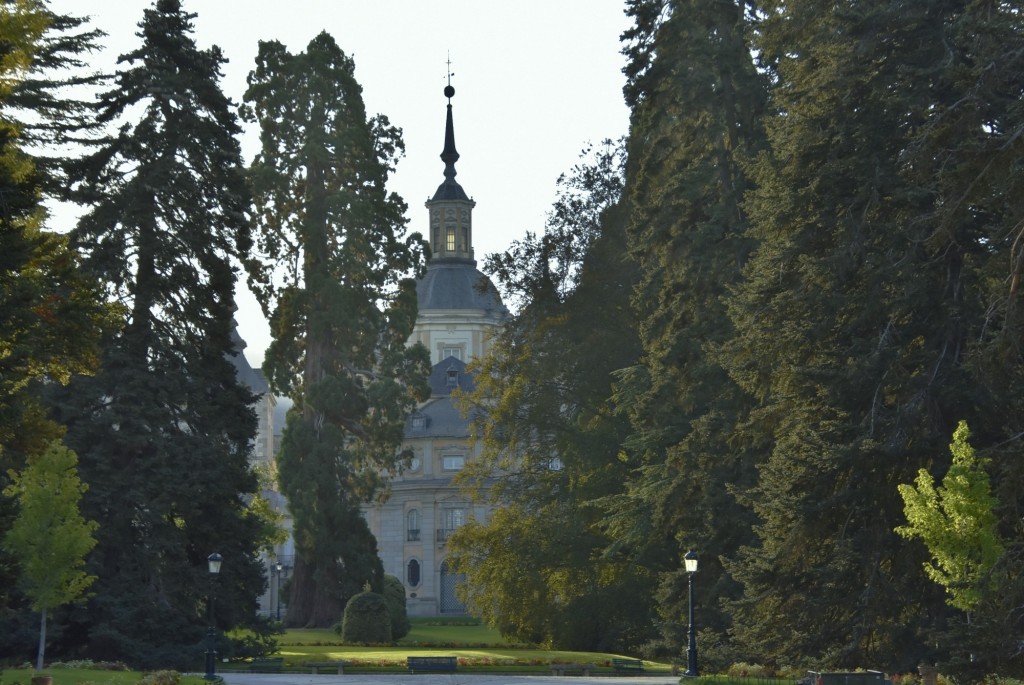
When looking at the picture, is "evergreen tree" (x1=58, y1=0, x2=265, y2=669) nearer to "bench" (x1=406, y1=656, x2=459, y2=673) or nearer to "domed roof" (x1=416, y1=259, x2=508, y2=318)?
"bench" (x1=406, y1=656, x2=459, y2=673)

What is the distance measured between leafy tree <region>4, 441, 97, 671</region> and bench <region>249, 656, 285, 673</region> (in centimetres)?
521

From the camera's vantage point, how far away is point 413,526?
112 metres

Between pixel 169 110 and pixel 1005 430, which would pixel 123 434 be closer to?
pixel 169 110

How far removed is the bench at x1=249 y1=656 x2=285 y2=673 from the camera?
133 ft

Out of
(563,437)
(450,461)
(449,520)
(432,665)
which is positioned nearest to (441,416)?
(450,461)

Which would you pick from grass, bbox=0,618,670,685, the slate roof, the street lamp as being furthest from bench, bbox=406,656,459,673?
the slate roof

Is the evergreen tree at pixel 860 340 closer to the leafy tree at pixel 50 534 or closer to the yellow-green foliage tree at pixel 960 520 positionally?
the yellow-green foliage tree at pixel 960 520

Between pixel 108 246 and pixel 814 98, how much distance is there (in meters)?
20.3

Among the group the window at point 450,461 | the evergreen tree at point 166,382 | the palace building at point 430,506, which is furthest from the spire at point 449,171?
the evergreen tree at point 166,382

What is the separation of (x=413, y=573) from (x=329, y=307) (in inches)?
2224

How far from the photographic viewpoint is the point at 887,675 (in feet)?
94.9

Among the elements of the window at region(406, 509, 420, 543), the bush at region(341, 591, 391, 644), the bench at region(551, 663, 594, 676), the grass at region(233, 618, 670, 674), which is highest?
the window at region(406, 509, 420, 543)

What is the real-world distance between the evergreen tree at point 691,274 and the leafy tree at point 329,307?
15866mm

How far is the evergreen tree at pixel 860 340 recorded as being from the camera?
29.5m
